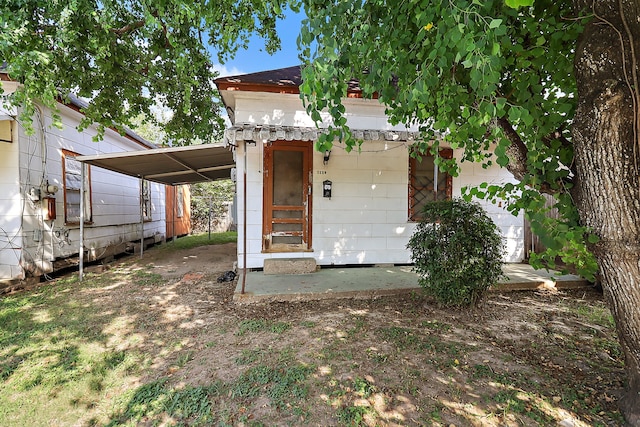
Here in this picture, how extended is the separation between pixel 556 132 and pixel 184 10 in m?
4.29

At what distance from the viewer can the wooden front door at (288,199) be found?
5840 mm

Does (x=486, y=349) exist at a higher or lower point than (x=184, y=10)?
lower

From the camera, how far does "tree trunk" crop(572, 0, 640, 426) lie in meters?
1.75

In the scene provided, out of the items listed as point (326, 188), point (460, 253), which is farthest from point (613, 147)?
point (326, 188)

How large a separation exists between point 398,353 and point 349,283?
2103 mm

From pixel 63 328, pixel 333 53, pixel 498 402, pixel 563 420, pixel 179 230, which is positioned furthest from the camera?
pixel 179 230

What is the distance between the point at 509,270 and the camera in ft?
19.4

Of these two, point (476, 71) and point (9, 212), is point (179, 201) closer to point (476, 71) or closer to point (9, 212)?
point (9, 212)

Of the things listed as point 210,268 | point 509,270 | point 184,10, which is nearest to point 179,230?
point 210,268

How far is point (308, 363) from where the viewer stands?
9.07ft

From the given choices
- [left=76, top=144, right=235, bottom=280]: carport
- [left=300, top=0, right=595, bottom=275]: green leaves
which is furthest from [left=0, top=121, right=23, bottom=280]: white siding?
[left=300, top=0, right=595, bottom=275]: green leaves

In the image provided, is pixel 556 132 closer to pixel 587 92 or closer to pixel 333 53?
pixel 587 92

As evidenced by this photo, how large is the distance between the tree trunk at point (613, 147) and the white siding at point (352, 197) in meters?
4.00

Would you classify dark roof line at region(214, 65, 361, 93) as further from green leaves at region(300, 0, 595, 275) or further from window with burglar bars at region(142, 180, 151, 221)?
window with burglar bars at region(142, 180, 151, 221)
